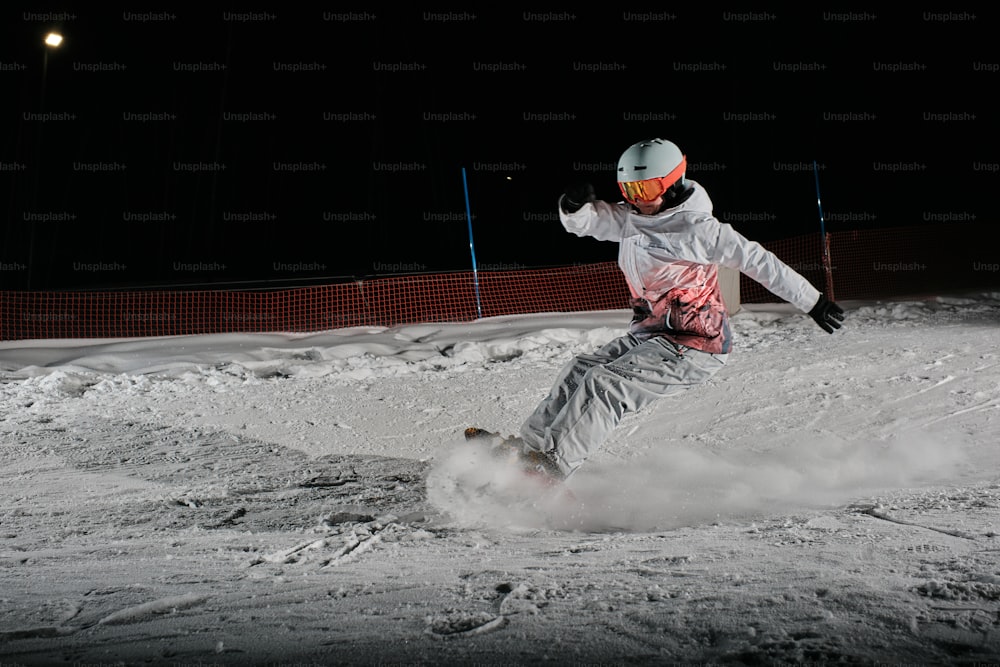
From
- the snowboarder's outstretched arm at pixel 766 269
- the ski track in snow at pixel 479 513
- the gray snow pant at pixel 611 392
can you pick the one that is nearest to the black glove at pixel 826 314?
the snowboarder's outstretched arm at pixel 766 269

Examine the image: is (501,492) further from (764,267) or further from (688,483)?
(764,267)

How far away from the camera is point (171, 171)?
34250 millimetres

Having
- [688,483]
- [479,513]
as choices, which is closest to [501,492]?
[479,513]

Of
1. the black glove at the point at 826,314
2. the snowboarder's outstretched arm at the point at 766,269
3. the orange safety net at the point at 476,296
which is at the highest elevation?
the orange safety net at the point at 476,296

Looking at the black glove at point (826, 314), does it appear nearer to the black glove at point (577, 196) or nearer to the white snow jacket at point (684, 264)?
the white snow jacket at point (684, 264)

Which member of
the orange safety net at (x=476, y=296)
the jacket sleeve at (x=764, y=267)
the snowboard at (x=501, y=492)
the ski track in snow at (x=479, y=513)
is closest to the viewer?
the ski track in snow at (x=479, y=513)

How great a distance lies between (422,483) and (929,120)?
30003 millimetres

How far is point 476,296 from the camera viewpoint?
12227mm

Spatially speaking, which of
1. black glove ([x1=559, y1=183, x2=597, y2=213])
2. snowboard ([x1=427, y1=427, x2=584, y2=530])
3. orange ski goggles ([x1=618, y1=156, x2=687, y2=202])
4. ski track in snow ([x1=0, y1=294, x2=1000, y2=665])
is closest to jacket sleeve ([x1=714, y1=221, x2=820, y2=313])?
orange ski goggles ([x1=618, y1=156, x2=687, y2=202])

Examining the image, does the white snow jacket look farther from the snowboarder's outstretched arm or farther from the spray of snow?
the spray of snow

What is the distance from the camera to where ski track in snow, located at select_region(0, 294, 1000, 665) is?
2.46 meters

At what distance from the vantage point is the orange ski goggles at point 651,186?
160 inches

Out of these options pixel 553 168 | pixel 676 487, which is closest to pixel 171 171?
pixel 553 168

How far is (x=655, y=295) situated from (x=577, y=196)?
2.16 feet
